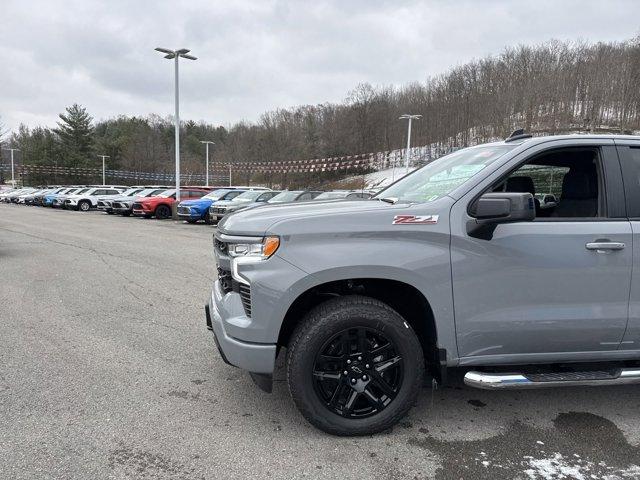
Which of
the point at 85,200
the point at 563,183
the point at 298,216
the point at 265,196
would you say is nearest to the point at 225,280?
the point at 298,216

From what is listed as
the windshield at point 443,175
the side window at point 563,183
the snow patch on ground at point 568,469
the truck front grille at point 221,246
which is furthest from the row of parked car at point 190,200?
the snow patch on ground at point 568,469

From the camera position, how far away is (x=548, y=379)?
2.99m

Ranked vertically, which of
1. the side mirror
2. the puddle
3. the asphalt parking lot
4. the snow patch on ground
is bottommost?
the snow patch on ground

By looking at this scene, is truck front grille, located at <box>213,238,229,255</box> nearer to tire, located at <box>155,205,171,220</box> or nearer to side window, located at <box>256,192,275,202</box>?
side window, located at <box>256,192,275,202</box>

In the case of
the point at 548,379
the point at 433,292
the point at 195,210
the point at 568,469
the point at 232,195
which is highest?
the point at 232,195

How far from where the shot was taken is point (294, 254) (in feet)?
9.52

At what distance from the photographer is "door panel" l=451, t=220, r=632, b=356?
2.98 meters

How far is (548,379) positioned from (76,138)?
80.2 meters

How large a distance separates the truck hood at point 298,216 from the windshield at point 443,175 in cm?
27

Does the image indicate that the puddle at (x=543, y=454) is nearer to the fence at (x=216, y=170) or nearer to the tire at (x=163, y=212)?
the tire at (x=163, y=212)

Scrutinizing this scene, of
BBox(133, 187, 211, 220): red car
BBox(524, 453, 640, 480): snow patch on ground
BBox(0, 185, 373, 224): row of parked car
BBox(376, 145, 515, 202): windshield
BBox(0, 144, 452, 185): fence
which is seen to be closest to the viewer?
BBox(524, 453, 640, 480): snow patch on ground

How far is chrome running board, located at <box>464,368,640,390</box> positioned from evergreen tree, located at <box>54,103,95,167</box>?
7790 centimetres

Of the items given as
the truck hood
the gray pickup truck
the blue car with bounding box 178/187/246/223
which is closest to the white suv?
the blue car with bounding box 178/187/246/223

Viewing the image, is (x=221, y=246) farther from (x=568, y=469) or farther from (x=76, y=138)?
(x=76, y=138)
